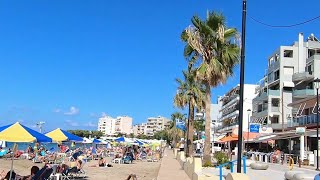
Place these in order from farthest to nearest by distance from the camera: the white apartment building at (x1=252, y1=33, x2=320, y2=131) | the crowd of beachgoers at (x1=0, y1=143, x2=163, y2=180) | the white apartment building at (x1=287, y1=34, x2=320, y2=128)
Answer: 1. the white apartment building at (x1=252, y1=33, x2=320, y2=131)
2. the white apartment building at (x1=287, y1=34, x2=320, y2=128)
3. the crowd of beachgoers at (x1=0, y1=143, x2=163, y2=180)

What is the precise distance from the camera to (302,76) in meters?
64.6

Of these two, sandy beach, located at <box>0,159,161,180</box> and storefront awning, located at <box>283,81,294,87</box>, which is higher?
storefront awning, located at <box>283,81,294,87</box>

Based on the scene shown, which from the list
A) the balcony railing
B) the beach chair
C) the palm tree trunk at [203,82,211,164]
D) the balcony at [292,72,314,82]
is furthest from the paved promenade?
the balcony at [292,72,314,82]

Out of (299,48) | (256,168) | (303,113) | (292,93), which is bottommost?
(256,168)

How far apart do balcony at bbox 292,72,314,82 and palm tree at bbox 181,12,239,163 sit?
135 feet

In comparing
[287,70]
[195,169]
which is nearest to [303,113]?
[287,70]

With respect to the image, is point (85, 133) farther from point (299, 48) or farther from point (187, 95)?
point (187, 95)

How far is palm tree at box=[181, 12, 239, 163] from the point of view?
24.6 metres

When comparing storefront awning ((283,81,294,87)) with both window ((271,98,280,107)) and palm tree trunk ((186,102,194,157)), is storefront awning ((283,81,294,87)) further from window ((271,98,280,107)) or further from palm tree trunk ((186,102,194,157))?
palm tree trunk ((186,102,194,157))

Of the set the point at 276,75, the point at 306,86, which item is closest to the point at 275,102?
the point at 276,75

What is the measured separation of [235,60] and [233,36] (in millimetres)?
1449

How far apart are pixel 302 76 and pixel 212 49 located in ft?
143

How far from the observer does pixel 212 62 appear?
80.7 ft

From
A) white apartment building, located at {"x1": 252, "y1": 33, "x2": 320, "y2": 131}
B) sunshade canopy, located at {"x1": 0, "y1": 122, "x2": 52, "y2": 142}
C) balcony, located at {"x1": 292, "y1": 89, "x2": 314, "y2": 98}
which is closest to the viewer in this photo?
sunshade canopy, located at {"x1": 0, "y1": 122, "x2": 52, "y2": 142}
